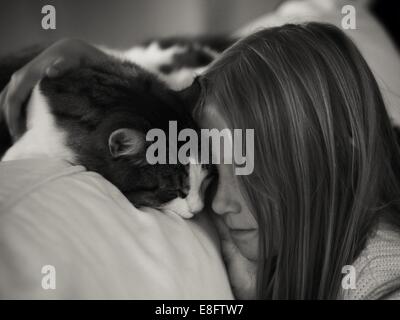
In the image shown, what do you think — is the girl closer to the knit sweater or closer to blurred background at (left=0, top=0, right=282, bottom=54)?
the knit sweater

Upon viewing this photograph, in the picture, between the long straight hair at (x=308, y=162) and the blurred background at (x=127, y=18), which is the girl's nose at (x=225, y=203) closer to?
the long straight hair at (x=308, y=162)

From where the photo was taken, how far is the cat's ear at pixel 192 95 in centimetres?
92

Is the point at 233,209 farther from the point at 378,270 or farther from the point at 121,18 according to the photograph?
the point at 121,18

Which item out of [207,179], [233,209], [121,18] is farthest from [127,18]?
[233,209]

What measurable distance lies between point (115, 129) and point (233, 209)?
0.27m

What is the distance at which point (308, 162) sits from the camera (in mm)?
799

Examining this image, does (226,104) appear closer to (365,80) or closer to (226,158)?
(226,158)

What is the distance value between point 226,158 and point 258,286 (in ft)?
0.76

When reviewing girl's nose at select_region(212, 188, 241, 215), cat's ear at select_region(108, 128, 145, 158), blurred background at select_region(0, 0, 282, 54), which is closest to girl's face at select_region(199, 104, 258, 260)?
girl's nose at select_region(212, 188, 241, 215)

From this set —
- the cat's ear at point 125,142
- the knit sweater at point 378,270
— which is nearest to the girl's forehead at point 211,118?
the cat's ear at point 125,142

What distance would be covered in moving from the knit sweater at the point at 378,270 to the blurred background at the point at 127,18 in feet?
3.32

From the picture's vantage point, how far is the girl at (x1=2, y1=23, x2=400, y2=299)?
800 millimetres

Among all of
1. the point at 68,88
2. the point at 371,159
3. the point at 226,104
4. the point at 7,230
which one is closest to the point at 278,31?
the point at 226,104

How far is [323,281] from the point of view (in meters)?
0.80
